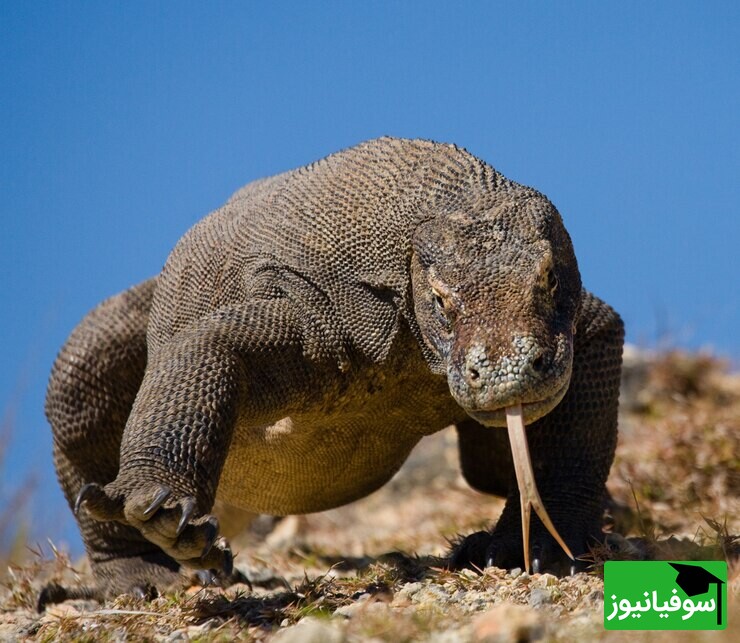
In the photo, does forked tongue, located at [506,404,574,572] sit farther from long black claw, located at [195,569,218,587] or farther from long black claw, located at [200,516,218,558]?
long black claw, located at [195,569,218,587]

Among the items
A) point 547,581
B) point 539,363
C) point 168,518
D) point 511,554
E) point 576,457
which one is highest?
point 539,363

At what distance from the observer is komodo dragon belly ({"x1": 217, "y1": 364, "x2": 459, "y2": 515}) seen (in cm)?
597

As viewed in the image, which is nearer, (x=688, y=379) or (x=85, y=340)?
(x=85, y=340)

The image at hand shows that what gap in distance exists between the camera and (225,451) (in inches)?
207

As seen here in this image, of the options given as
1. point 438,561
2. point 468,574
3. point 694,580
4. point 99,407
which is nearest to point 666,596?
point 694,580

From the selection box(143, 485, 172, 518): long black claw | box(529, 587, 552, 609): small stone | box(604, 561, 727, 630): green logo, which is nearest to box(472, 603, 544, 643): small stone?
box(604, 561, 727, 630): green logo

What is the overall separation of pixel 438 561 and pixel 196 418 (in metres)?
1.62

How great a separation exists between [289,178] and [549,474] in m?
1.97

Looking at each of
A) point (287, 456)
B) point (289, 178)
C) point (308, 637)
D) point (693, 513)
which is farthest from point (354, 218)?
point (693, 513)

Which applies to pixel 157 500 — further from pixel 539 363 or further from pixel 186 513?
pixel 539 363

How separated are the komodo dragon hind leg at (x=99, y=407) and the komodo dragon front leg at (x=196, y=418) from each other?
146cm

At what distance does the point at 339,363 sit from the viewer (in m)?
5.65

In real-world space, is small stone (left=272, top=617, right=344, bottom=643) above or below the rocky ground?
below

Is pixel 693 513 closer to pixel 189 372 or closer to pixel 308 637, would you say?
pixel 189 372
